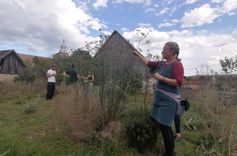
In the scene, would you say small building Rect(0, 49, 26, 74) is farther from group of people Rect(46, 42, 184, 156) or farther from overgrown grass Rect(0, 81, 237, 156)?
group of people Rect(46, 42, 184, 156)

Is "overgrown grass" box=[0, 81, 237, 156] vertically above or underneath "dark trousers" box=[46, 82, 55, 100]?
underneath

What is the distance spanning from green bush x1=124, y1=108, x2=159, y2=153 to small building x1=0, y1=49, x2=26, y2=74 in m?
41.6

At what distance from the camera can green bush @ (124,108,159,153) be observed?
540cm

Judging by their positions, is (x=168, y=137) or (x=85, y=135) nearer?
(x=168, y=137)

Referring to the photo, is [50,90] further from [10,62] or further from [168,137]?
[10,62]

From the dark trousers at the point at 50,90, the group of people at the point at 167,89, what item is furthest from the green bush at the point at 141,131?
the dark trousers at the point at 50,90

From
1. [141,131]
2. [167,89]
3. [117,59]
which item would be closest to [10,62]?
[117,59]

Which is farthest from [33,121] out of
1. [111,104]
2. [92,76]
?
[111,104]

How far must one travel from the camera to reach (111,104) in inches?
239

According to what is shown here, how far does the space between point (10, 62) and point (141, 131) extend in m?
42.5

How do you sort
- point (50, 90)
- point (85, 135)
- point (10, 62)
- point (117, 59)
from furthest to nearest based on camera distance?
1. point (10, 62)
2. point (50, 90)
3. point (117, 59)
4. point (85, 135)

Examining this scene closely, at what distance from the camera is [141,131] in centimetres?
541

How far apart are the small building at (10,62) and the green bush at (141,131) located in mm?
41552

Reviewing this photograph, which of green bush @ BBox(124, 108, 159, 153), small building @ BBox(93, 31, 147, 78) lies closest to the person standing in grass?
green bush @ BBox(124, 108, 159, 153)
